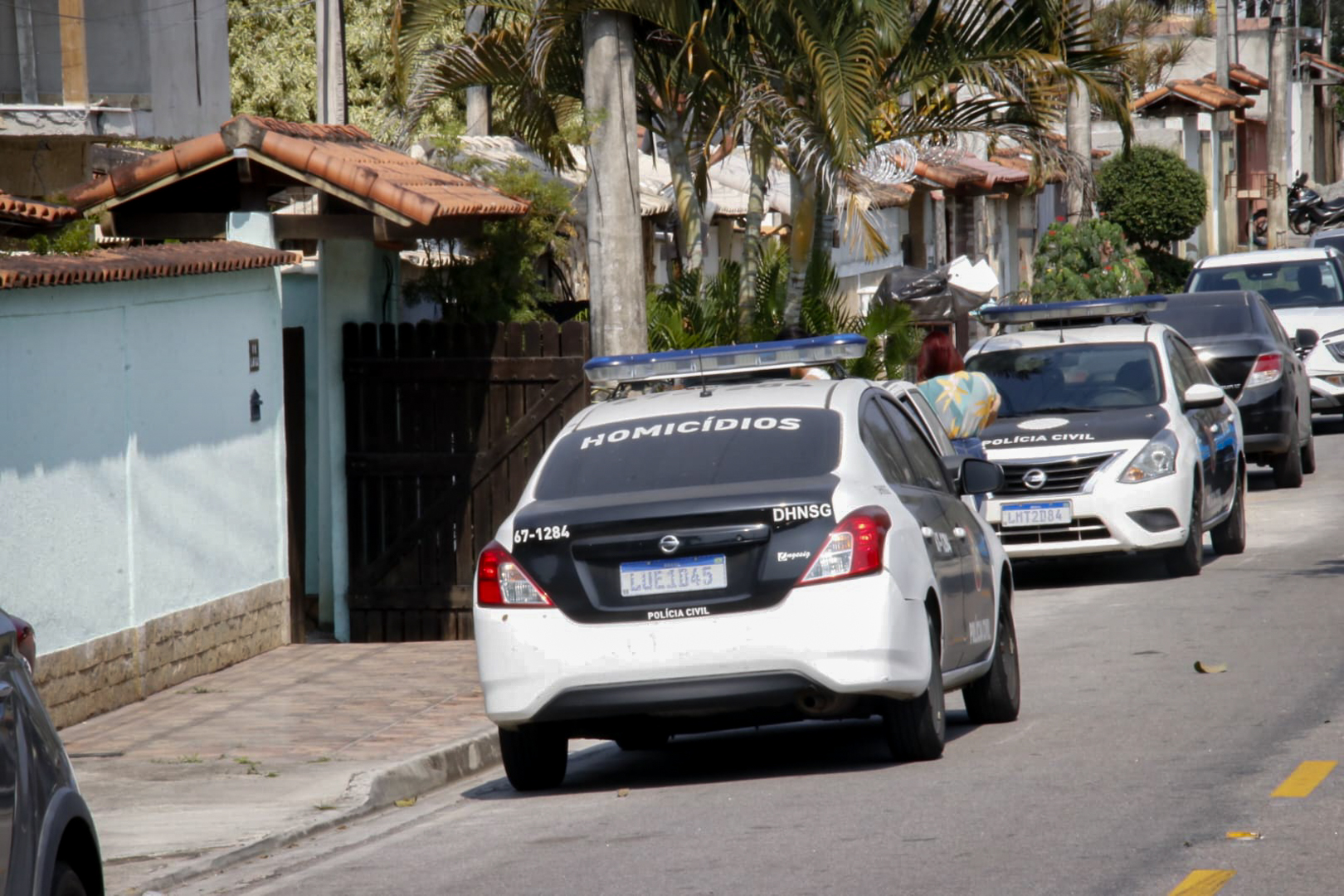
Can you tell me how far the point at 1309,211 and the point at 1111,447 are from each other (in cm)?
4598

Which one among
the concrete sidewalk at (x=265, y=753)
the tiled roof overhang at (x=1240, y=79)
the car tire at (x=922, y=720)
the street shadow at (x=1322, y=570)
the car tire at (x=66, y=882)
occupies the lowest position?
the concrete sidewalk at (x=265, y=753)

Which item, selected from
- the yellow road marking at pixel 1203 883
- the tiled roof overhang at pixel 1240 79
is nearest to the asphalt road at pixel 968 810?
the yellow road marking at pixel 1203 883

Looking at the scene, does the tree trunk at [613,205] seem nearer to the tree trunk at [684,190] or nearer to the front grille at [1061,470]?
the front grille at [1061,470]

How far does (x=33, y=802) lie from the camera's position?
16.0 feet

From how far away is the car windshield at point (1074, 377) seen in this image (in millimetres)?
15227

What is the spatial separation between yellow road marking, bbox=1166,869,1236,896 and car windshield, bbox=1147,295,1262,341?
46.8ft

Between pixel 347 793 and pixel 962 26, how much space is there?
32.3ft

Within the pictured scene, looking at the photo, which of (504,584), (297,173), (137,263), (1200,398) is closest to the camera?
(504,584)

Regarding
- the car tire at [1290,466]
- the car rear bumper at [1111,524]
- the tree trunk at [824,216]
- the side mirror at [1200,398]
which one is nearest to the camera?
the car rear bumper at [1111,524]

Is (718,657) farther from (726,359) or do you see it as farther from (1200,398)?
(1200,398)

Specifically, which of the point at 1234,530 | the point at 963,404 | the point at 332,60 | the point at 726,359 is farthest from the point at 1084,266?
the point at 726,359

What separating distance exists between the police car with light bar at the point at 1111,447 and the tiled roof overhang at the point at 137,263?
5.04m

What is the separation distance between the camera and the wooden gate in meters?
13.7

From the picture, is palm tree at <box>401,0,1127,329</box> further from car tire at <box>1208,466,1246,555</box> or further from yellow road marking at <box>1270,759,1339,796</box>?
yellow road marking at <box>1270,759,1339,796</box>
